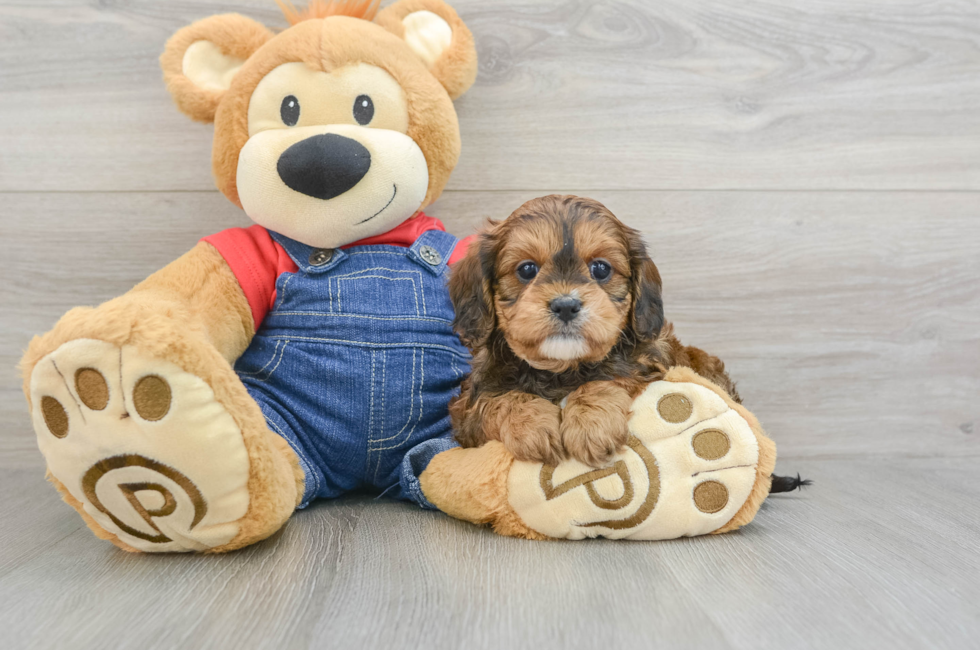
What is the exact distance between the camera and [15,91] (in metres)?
2.00

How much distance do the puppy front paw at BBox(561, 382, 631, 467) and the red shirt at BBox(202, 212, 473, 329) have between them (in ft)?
1.69

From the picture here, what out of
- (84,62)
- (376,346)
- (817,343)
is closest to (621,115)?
(817,343)

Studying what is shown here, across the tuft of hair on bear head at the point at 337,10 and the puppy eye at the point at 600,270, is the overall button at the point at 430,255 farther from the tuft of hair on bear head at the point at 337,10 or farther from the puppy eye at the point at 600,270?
the tuft of hair on bear head at the point at 337,10

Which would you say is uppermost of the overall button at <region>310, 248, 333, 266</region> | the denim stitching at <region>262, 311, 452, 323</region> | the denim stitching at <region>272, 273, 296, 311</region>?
the overall button at <region>310, 248, 333, 266</region>

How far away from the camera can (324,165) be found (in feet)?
4.92

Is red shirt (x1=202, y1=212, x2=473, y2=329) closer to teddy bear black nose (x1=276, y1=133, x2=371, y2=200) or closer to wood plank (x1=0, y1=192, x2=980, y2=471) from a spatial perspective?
teddy bear black nose (x1=276, y1=133, x2=371, y2=200)

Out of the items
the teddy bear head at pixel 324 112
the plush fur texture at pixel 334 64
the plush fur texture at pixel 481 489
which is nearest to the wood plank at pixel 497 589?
the plush fur texture at pixel 481 489

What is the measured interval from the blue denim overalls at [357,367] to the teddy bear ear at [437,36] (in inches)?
19.8

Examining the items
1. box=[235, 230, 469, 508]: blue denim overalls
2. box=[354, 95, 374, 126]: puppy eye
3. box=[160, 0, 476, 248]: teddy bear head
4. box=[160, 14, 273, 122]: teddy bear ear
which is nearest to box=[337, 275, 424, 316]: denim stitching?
box=[235, 230, 469, 508]: blue denim overalls

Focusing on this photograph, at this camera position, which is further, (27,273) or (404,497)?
(27,273)

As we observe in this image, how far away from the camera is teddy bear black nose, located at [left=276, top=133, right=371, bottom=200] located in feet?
4.93

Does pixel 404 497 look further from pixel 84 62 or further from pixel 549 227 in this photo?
pixel 84 62

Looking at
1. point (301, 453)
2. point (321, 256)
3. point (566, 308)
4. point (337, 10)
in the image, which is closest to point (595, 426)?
point (566, 308)

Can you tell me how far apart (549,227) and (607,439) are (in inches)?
17.3
